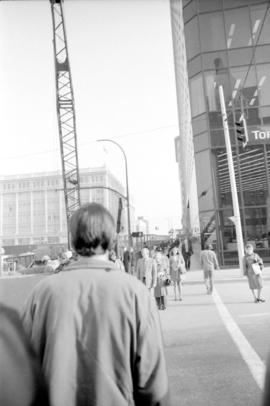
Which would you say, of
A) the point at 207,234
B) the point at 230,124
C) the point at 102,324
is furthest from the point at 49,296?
the point at 230,124

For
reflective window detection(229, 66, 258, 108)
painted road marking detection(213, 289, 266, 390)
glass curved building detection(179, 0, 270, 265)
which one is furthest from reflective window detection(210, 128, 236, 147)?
painted road marking detection(213, 289, 266, 390)

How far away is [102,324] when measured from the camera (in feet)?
5.90

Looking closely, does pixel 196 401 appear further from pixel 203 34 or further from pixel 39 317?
pixel 203 34

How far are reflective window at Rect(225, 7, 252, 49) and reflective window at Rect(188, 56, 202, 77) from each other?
74.9 inches

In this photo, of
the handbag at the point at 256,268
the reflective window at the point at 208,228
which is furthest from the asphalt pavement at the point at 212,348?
the reflective window at the point at 208,228

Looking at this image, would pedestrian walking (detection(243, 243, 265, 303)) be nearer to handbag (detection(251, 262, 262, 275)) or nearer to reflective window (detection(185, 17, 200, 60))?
handbag (detection(251, 262, 262, 275))

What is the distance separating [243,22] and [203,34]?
2.39 meters

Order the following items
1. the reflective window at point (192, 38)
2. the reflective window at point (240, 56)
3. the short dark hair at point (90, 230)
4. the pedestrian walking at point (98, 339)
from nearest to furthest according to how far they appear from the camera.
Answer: the pedestrian walking at point (98, 339) → the short dark hair at point (90, 230) → the reflective window at point (240, 56) → the reflective window at point (192, 38)

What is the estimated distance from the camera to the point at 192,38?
25109mm

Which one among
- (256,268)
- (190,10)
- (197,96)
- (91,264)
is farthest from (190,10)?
(91,264)

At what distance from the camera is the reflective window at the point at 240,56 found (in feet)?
77.3

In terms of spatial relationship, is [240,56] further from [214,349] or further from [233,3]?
[214,349]

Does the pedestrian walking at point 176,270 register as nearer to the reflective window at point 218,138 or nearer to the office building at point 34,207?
the reflective window at point 218,138

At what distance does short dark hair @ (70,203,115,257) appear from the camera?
6.68ft
